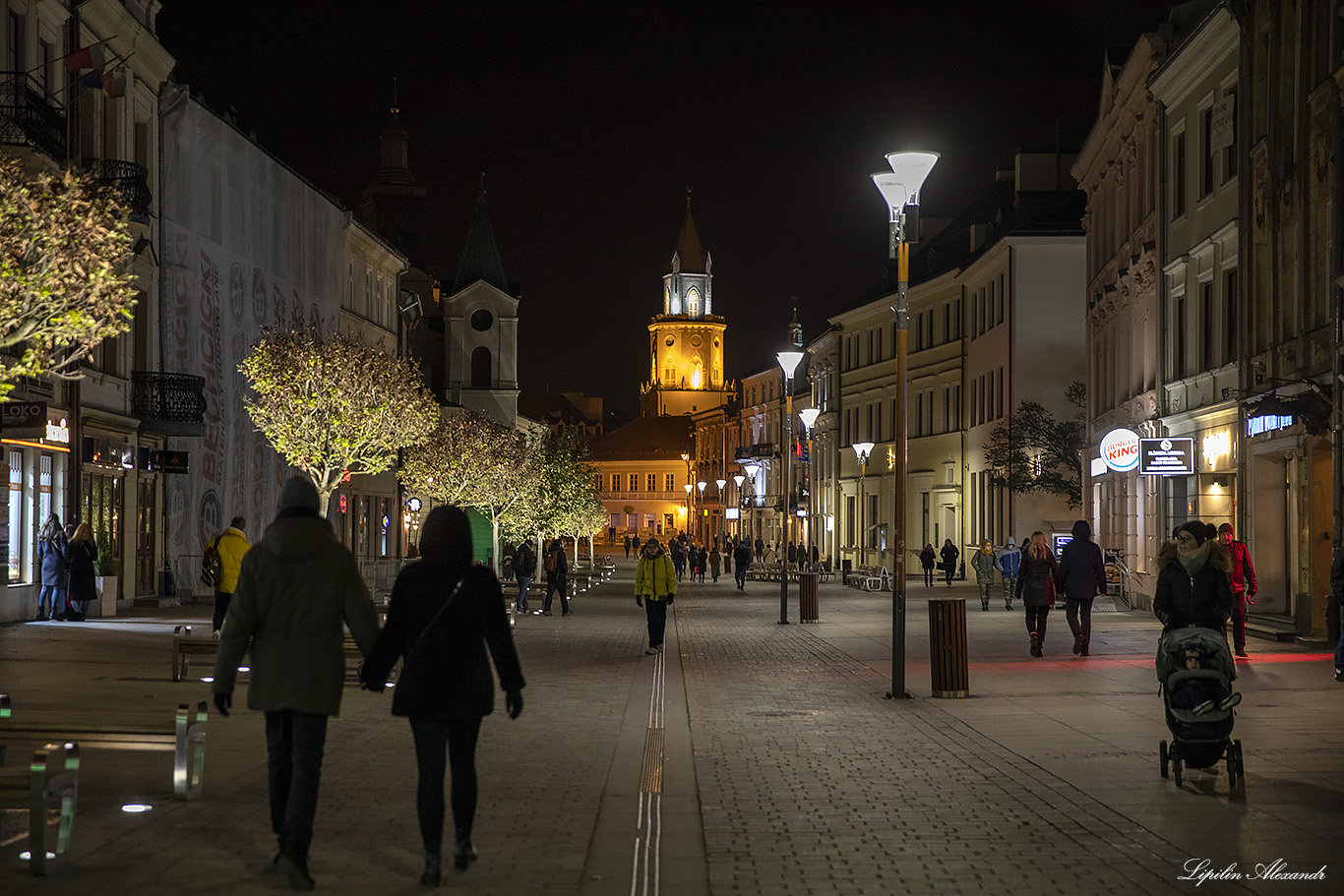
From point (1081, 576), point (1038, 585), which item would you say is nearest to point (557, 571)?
point (1038, 585)

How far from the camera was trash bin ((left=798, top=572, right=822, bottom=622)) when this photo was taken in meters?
31.2

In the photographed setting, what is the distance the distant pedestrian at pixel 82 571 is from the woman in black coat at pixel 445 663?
815 inches

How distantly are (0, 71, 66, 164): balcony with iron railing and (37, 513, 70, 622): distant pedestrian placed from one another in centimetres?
615

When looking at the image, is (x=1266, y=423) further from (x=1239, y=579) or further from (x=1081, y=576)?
(x=1081, y=576)

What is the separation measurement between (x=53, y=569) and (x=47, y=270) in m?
12.6

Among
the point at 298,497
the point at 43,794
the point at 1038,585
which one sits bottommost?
the point at 43,794

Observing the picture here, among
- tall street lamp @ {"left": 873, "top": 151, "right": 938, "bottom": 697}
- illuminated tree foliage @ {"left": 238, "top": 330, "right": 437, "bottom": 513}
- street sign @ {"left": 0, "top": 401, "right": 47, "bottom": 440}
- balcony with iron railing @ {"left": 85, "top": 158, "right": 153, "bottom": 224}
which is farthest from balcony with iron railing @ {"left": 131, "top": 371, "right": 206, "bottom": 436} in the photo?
tall street lamp @ {"left": 873, "top": 151, "right": 938, "bottom": 697}

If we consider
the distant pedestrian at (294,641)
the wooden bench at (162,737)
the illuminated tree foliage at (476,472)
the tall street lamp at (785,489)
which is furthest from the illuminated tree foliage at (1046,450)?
the distant pedestrian at (294,641)

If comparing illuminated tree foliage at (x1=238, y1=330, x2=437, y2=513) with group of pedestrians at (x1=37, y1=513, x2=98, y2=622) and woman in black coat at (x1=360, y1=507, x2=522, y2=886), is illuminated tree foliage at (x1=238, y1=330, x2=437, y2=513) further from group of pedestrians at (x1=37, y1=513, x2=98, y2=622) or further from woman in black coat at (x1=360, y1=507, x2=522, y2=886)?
woman in black coat at (x1=360, y1=507, x2=522, y2=886)

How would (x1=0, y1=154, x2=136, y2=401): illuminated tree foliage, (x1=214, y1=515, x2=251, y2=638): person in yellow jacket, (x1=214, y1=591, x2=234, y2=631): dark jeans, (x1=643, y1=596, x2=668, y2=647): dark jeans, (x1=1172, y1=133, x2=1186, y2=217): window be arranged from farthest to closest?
(x1=1172, y1=133, x2=1186, y2=217): window
(x1=643, y1=596, x2=668, y2=647): dark jeans
(x1=214, y1=591, x2=234, y2=631): dark jeans
(x1=214, y1=515, x2=251, y2=638): person in yellow jacket
(x1=0, y1=154, x2=136, y2=401): illuminated tree foliage

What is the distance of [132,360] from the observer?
115ft

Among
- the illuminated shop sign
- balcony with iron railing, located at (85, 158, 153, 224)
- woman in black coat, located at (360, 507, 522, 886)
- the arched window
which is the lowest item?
woman in black coat, located at (360, 507, 522, 886)

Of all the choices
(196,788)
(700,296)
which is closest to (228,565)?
(196,788)

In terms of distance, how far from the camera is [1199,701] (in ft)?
34.9
